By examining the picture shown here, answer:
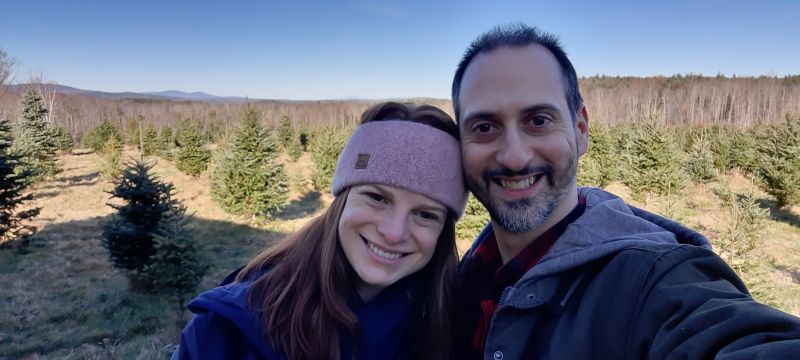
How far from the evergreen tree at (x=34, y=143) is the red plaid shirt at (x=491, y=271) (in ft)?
55.2

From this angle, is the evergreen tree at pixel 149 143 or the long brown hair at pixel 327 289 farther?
the evergreen tree at pixel 149 143

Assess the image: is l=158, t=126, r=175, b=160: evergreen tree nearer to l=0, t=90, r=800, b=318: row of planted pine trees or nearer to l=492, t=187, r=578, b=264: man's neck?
l=0, t=90, r=800, b=318: row of planted pine trees

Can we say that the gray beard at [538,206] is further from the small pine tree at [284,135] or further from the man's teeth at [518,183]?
the small pine tree at [284,135]

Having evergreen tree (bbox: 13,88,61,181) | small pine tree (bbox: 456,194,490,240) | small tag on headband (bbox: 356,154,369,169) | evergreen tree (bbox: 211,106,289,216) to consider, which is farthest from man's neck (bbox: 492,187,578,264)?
evergreen tree (bbox: 13,88,61,181)

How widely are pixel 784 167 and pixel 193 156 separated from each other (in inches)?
992

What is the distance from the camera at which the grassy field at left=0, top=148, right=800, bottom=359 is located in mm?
7160

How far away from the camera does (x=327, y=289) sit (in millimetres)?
1822

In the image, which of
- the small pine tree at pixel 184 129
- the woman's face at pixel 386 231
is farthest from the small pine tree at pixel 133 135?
the woman's face at pixel 386 231

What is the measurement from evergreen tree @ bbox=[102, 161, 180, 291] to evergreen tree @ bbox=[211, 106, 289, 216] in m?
4.92

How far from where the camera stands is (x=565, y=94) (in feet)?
5.88

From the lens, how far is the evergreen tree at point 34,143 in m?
18.5

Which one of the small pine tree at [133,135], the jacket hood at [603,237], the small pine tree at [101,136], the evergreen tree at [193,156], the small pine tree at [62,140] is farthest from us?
the small pine tree at [133,135]

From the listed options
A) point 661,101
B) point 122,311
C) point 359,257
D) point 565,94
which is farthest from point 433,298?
point 661,101

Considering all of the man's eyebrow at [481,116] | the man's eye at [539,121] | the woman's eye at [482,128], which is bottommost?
the woman's eye at [482,128]
